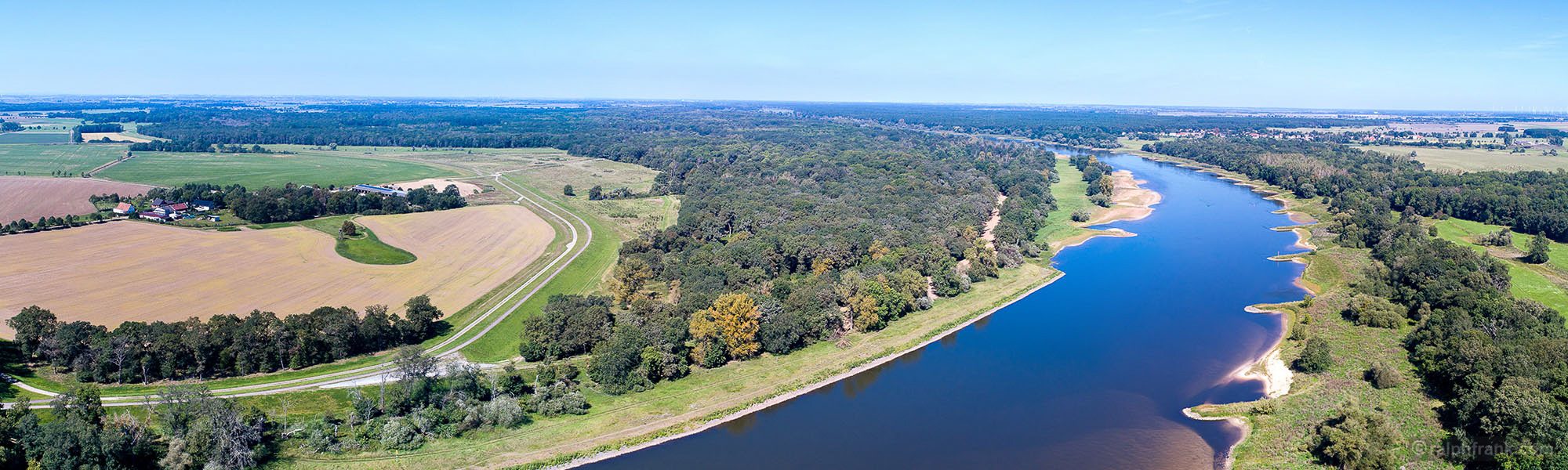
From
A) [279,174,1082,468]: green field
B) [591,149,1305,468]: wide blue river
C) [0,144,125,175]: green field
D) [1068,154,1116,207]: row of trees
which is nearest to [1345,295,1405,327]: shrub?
[591,149,1305,468]: wide blue river

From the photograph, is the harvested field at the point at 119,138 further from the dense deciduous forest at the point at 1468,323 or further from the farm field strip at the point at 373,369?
the dense deciduous forest at the point at 1468,323

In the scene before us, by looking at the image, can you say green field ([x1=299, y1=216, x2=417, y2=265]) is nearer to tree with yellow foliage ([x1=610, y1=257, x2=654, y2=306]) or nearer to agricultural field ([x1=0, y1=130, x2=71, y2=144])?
tree with yellow foliage ([x1=610, y1=257, x2=654, y2=306])

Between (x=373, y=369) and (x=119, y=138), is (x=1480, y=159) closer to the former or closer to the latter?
(x=373, y=369)

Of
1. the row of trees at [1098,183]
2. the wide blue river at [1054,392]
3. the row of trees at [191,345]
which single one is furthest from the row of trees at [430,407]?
the row of trees at [1098,183]

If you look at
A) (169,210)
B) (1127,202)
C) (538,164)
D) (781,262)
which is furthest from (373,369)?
(538,164)

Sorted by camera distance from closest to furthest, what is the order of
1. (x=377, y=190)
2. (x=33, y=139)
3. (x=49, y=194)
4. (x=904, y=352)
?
1. (x=904, y=352)
2. (x=49, y=194)
3. (x=377, y=190)
4. (x=33, y=139)
